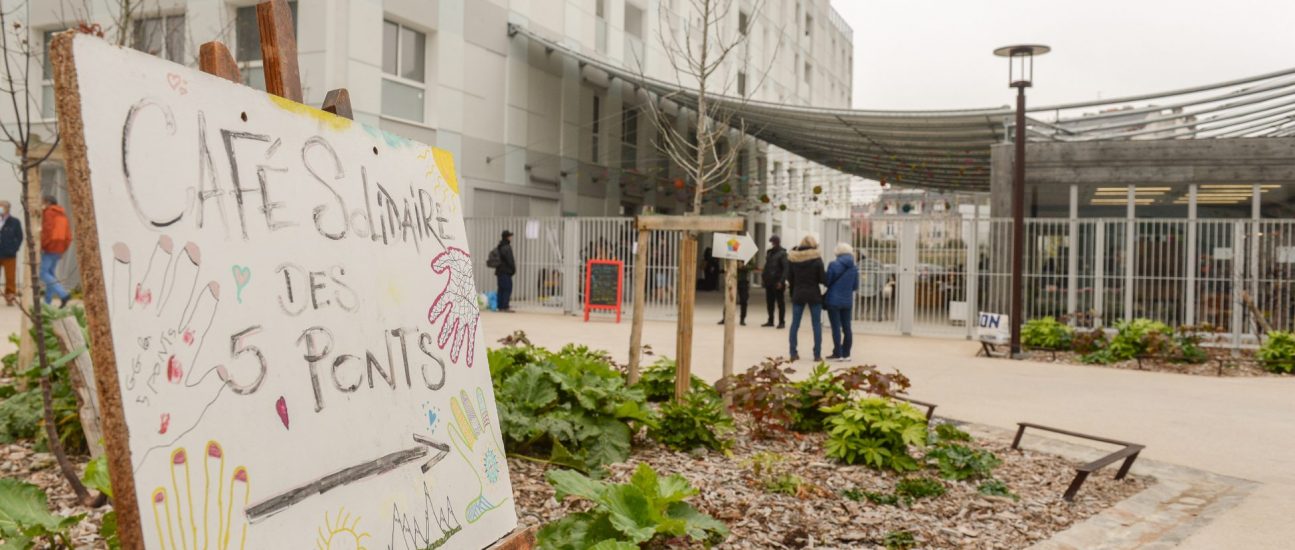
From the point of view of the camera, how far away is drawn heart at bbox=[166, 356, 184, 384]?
1671mm

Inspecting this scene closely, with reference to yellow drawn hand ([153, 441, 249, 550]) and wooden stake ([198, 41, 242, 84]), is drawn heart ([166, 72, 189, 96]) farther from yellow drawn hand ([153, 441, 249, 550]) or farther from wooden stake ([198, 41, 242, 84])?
yellow drawn hand ([153, 441, 249, 550])

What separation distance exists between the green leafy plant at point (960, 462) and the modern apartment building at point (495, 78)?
7.02 metres

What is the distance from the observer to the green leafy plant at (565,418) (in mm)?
4395

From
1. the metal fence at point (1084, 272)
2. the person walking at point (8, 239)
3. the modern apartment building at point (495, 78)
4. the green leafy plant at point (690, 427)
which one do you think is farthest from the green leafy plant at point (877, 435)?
the person walking at point (8, 239)

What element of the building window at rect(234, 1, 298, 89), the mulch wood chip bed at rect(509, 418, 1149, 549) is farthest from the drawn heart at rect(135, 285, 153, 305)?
the building window at rect(234, 1, 298, 89)

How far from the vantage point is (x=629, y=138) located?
2538 centimetres

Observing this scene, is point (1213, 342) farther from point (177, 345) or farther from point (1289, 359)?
point (177, 345)

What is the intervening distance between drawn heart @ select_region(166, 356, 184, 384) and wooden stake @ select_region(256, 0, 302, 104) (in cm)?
85

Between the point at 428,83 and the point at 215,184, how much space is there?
16954mm

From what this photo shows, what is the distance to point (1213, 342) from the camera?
1327 cm

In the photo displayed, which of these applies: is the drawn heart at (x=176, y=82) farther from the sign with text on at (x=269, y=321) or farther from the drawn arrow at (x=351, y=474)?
the drawn arrow at (x=351, y=474)

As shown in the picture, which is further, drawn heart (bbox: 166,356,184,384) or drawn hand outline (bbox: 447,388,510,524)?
drawn hand outline (bbox: 447,388,510,524)

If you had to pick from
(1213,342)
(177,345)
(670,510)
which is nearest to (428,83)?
(1213,342)

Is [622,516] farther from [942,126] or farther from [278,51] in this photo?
[942,126]
